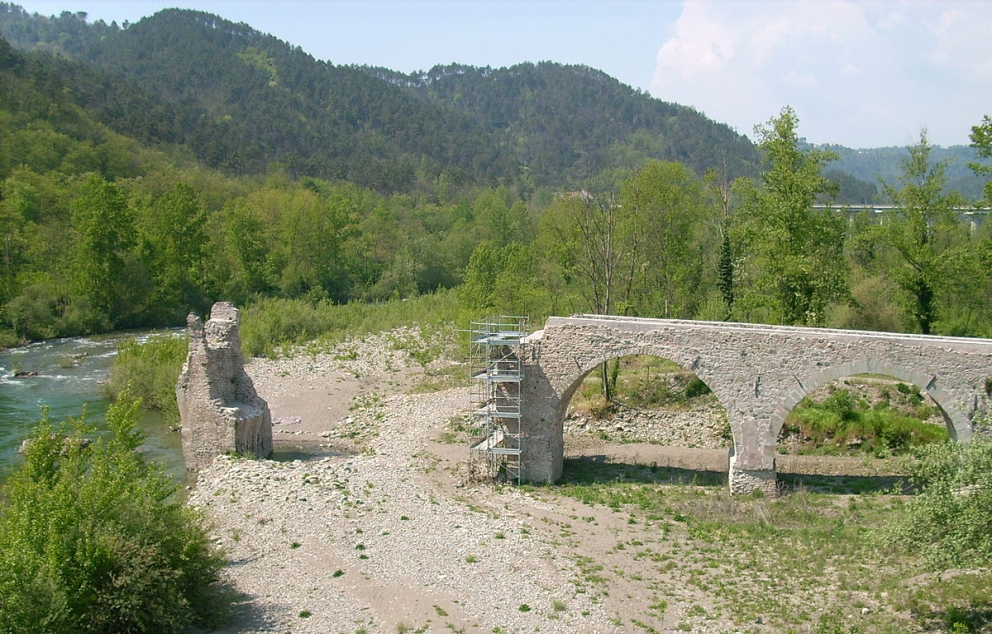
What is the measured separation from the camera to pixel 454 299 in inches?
2106

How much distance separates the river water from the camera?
26.6 meters

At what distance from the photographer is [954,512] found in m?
13.1

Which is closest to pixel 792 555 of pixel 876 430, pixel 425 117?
pixel 876 430

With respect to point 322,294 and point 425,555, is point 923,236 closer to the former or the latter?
point 425,555

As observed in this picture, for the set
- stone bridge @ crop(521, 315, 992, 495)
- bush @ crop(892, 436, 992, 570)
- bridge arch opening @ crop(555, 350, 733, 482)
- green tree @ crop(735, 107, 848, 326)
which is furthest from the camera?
green tree @ crop(735, 107, 848, 326)

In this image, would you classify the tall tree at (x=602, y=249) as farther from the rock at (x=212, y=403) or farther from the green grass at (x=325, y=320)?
the rock at (x=212, y=403)

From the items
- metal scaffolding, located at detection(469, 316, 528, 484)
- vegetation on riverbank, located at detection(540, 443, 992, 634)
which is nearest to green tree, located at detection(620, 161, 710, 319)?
metal scaffolding, located at detection(469, 316, 528, 484)

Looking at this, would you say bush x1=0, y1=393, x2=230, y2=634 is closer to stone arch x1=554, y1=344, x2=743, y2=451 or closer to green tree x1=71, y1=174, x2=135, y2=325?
stone arch x1=554, y1=344, x2=743, y2=451

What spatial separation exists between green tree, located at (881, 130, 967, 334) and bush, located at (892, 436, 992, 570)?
18.3 meters

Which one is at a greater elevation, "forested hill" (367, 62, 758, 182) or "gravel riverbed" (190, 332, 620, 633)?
"forested hill" (367, 62, 758, 182)

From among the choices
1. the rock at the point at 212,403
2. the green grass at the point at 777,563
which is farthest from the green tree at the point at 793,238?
the rock at the point at 212,403

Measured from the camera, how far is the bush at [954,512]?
12.8 m

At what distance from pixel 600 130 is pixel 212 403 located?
154 m

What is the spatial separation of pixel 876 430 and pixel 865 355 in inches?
286
